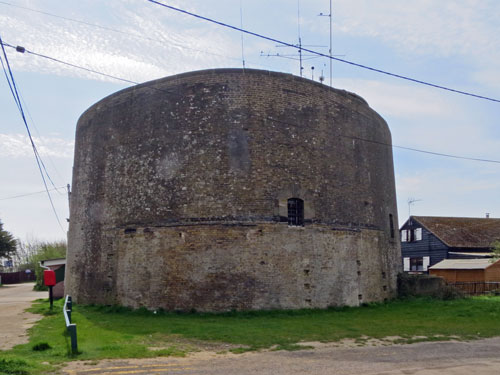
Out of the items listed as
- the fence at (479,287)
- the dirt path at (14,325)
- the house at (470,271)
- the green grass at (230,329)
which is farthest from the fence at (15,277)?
the fence at (479,287)

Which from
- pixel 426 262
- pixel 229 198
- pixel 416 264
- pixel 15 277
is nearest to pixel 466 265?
pixel 426 262

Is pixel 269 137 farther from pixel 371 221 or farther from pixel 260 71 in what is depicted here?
pixel 371 221

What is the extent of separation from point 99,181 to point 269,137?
7488 millimetres

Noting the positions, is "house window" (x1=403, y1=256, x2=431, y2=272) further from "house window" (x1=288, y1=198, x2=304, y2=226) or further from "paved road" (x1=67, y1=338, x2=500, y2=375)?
"paved road" (x1=67, y1=338, x2=500, y2=375)

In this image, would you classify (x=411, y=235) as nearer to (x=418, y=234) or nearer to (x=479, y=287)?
(x=418, y=234)

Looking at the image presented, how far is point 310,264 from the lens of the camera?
1706 centimetres

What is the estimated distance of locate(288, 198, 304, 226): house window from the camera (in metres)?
17.3

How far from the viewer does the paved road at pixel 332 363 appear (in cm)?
827

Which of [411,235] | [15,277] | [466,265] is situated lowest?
[15,277]

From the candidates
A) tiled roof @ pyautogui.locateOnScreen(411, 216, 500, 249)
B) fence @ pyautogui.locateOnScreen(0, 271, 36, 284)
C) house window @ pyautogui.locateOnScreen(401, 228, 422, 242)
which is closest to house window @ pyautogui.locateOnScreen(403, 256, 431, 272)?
house window @ pyautogui.locateOnScreen(401, 228, 422, 242)

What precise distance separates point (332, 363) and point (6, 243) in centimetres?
4799

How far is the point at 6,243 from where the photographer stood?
161 feet

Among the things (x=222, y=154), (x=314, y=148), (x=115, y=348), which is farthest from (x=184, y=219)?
(x=115, y=348)

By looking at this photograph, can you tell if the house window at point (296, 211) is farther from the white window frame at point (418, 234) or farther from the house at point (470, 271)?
the white window frame at point (418, 234)
